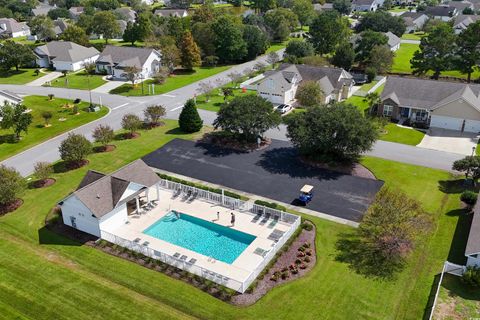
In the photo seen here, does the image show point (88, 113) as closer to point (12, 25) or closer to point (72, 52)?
point (72, 52)

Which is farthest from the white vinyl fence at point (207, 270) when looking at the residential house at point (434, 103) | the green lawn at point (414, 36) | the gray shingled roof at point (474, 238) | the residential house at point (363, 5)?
the residential house at point (363, 5)

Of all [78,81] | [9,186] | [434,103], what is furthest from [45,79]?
[434,103]

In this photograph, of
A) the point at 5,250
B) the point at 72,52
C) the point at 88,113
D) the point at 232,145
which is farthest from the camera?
the point at 72,52

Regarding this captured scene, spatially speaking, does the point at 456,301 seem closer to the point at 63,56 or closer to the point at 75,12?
the point at 63,56

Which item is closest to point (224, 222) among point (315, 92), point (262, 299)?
point (262, 299)

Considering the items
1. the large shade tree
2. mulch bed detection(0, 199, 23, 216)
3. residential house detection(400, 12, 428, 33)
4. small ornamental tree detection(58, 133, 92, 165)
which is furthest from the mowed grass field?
residential house detection(400, 12, 428, 33)

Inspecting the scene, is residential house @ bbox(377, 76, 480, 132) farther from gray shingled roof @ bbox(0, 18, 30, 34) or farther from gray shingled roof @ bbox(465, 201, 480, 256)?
gray shingled roof @ bbox(0, 18, 30, 34)
